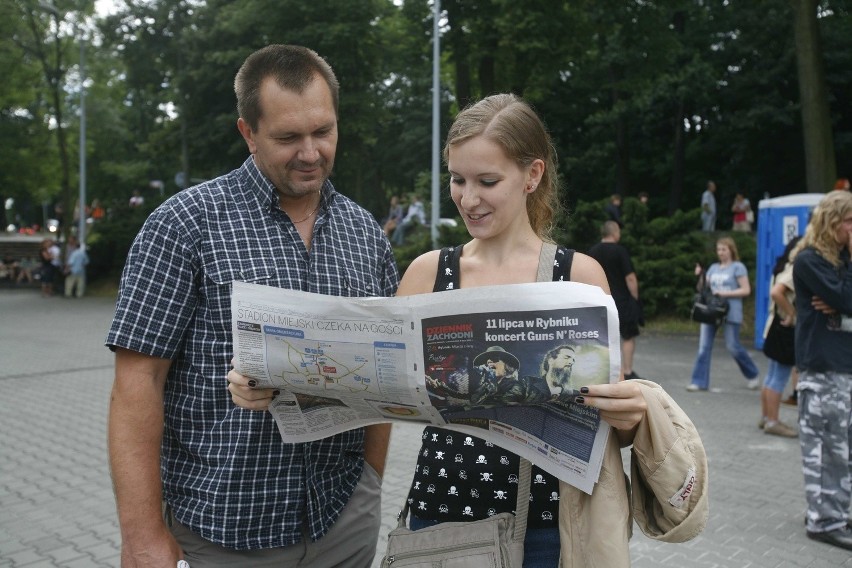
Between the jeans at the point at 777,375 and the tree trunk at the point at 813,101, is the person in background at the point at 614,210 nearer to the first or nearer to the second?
the tree trunk at the point at 813,101

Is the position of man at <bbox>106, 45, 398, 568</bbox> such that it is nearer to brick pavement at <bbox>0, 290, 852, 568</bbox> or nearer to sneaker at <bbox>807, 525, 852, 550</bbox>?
brick pavement at <bbox>0, 290, 852, 568</bbox>

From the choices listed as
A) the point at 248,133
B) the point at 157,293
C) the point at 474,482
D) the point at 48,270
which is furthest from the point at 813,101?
the point at 48,270

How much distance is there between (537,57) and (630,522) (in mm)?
19830

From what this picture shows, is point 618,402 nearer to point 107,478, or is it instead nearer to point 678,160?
point 107,478

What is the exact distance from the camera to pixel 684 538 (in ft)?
6.07

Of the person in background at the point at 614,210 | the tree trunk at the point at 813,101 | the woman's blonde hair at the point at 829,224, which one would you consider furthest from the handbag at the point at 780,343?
the tree trunk at the point at 813,101

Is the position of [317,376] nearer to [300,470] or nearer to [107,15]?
[300,470]

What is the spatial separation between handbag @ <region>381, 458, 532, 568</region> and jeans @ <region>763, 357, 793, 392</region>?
20.0 ft

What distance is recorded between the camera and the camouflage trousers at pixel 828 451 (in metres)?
4.91

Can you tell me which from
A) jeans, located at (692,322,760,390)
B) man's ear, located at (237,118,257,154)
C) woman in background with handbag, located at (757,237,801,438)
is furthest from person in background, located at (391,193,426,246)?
man's ear, located at (237,118,257,154)

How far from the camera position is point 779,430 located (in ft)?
25.5

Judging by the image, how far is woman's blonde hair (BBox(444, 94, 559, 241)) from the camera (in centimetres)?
199

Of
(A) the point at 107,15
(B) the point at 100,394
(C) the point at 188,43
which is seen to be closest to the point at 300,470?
(B) the point at 100,394

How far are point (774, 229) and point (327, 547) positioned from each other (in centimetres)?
1225
